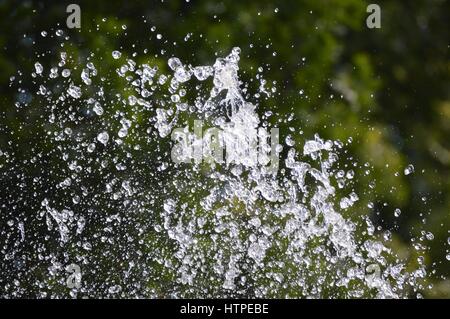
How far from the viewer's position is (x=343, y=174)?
4.88 meters

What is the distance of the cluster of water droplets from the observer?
11.6ft

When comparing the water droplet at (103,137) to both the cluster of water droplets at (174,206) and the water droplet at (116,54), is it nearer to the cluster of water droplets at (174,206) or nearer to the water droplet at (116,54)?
the cluster of water droplets at (174,206)

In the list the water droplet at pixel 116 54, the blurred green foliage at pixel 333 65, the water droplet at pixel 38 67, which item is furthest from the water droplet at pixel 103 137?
the water droplet at pixel 38 67

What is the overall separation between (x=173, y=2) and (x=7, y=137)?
1.30m

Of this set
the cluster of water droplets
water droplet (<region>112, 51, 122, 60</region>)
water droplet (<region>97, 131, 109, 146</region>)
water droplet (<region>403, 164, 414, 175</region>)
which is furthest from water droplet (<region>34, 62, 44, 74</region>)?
water droplet (<region>403, 164, 414, 175</region>)

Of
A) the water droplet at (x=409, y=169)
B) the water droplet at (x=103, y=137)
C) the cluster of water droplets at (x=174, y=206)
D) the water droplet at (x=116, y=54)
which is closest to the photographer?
the cluster of water droplets at (x=174, y=206)

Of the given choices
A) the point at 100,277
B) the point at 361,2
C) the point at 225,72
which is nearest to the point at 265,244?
the point at 100,277

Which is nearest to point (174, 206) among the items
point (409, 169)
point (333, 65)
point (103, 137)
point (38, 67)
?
point (103, 137)

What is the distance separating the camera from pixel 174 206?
12.3 ft

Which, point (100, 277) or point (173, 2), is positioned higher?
point (173, 2)

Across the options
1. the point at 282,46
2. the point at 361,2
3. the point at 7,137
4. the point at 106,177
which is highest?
the point at 361,2

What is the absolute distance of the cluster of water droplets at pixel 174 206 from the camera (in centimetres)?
353
